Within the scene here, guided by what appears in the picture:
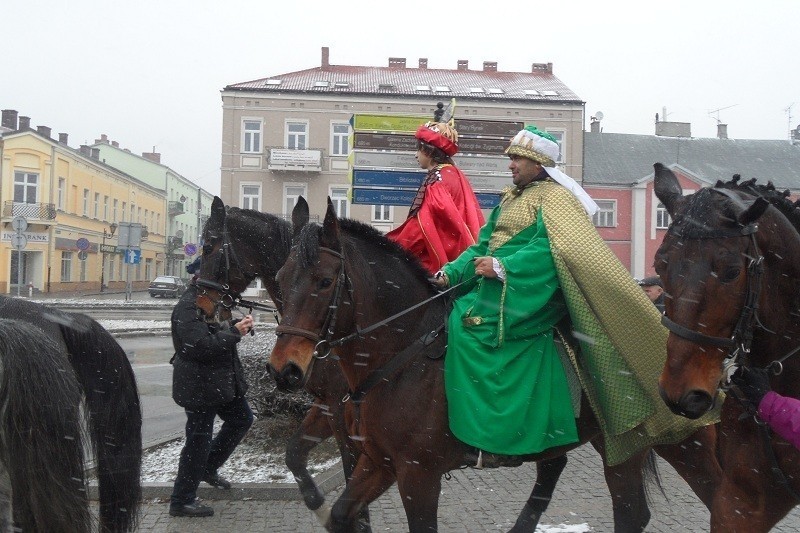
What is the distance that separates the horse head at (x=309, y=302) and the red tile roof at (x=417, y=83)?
34559 mm

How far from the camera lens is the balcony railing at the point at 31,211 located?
4300cm

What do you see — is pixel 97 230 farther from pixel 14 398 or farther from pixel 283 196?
pixel 14 398

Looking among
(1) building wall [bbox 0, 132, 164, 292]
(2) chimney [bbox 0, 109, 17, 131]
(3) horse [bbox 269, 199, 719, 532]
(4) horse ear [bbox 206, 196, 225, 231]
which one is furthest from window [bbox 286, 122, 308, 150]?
(3) horse [bbox 269, 199, 719, 532]

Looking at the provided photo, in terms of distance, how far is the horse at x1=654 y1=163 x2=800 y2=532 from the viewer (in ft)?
8.66

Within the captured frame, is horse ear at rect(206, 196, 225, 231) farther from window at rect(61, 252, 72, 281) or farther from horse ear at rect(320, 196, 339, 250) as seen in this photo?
window at rect(61, 252, 72, 281)

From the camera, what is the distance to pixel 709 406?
261cm

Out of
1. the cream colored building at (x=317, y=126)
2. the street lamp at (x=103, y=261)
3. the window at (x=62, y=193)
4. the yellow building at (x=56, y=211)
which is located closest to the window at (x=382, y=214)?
the cream colored building at (x=317, y=126)

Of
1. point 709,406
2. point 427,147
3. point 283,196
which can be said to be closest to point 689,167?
point 283,196

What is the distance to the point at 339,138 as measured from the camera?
38.5 metres

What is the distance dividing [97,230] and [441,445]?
53.4m

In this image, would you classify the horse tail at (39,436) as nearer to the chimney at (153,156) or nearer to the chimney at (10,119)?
the chimney at (10,119)

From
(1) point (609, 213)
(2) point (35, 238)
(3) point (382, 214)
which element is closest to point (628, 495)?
(3) point (382, 214)

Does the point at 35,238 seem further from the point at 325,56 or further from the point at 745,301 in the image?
the point at 745,301

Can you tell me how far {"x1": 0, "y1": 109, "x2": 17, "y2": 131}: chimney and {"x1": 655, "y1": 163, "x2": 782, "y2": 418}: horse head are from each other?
5715 cm
